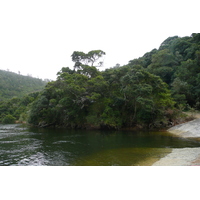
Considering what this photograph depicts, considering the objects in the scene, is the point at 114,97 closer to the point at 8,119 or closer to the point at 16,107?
the point at 8,119

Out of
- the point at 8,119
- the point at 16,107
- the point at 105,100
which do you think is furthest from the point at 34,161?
the point at 16,107

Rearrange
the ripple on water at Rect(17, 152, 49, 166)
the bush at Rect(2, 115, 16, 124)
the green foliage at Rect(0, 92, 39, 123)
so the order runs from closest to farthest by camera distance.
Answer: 1. the ripple on water at Rect(17, 152, 49, 166)
2. the bush at Rect(2, 115, 16, 124)
3. the green foliage at Rect(0, 92, 39, 123)

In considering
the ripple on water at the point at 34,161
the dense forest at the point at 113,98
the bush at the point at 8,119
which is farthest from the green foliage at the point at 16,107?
the ripple on water at the point at 34,161

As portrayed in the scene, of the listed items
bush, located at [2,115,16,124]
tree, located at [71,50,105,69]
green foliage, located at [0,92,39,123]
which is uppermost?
tree, located at [71,50,105,69]

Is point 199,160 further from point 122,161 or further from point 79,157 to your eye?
point 79,157

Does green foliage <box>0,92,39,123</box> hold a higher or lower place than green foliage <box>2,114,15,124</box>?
higher

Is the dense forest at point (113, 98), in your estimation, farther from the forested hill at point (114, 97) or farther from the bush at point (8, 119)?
the bush at point (8, 119)

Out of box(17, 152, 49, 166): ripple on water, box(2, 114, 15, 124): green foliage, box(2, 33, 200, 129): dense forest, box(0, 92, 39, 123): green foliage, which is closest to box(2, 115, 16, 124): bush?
box(2, 114, 15, 124): green foliage

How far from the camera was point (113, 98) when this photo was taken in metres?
33.2

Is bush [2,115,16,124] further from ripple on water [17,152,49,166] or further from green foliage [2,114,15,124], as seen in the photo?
ripple on water [17,152,49,166]

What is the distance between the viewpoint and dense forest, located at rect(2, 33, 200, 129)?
30422 millimetres

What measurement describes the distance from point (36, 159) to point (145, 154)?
29.0ft

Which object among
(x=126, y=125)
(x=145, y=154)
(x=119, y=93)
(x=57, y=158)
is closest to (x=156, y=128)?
(x=126, y=125)

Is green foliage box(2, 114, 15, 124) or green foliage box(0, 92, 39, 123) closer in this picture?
green foliage box(2, 114, 15, 124)
